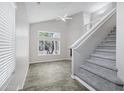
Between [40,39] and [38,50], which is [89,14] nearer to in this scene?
[40,39]

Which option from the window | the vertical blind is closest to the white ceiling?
the window

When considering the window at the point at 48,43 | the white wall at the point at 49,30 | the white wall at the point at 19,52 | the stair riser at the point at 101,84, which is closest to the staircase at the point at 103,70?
the stair riser at the point at 101,84

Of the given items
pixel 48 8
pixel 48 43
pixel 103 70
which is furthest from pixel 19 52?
pixel 48 43

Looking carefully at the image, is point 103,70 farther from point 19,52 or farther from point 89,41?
point 19,52

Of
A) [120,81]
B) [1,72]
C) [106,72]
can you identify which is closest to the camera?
[1,72]

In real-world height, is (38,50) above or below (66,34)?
below

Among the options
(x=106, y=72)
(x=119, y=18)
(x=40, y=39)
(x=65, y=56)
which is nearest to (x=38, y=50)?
(x=40, y=39)

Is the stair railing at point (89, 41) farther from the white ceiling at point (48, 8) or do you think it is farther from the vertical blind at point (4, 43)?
the vertical blind at point (4, 43)

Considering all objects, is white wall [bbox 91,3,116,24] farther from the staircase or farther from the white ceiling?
the staircase

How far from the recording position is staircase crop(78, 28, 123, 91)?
206cm

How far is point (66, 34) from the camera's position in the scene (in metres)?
7.82

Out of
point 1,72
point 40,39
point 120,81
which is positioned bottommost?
point 120,81

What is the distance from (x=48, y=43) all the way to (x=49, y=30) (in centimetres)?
100

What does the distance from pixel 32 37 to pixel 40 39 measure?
0.62 m
